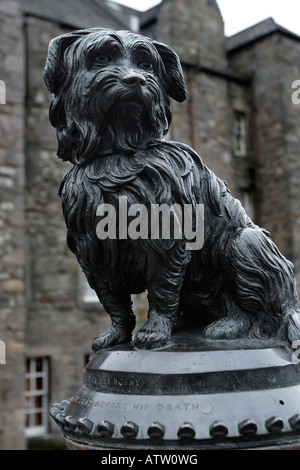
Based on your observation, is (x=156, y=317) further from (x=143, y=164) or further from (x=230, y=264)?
(x=143, y=164)

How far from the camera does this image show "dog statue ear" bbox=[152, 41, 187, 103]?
232cm

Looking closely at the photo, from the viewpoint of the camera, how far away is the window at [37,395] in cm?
890

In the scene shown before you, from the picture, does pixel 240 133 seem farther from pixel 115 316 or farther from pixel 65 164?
pixel 115 316

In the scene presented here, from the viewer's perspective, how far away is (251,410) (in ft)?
6.02

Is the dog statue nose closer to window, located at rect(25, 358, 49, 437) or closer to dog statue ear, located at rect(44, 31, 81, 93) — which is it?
dog statue ear, located at rect(44, 31, 81, 93)

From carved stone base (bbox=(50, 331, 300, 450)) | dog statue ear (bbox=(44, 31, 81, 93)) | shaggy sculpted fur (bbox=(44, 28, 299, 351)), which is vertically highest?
dog statue ear (bbox=(44, 31, 81, 93))

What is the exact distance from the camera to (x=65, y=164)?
9570 millimetres

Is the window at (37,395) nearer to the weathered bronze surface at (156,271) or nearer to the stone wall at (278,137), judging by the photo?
the stone wall at (278,137)

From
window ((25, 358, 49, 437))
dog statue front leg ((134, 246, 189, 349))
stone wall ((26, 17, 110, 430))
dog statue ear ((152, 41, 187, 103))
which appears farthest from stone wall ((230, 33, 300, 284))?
dog statue front leg ((134, 246, 189, 349))

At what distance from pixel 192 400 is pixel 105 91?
1.20 m

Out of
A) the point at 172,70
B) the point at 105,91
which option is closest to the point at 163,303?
the point at 105,91

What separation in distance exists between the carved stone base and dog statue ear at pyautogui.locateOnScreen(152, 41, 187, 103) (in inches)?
43.7

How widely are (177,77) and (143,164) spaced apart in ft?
1.66

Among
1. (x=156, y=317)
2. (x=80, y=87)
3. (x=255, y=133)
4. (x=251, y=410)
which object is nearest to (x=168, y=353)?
(x=156, y=317)
